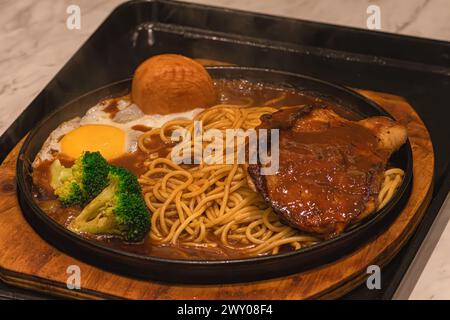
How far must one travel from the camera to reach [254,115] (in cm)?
434

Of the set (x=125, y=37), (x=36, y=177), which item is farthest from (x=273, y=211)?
(x=125, y=37)

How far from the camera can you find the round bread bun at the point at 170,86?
13.9 ft

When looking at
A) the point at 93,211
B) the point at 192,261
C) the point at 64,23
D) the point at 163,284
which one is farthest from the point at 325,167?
the point at 64,23

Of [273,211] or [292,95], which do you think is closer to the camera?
[273,211]

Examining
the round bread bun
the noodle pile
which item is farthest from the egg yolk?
the round bread bun

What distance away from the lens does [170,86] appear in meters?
4.23

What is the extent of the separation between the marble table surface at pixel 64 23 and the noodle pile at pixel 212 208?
4.24ft

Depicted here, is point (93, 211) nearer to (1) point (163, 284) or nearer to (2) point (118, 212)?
(2) point (118, 212)

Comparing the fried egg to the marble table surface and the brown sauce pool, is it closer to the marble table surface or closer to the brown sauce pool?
the brown sauce pool

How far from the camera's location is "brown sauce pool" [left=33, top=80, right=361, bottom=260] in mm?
Answer: 3465

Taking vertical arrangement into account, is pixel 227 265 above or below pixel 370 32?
below

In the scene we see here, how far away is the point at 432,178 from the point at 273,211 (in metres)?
0.95

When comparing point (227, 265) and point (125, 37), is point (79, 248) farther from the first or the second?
point (125, 37)

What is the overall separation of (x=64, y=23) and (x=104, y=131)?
5.68 feet
